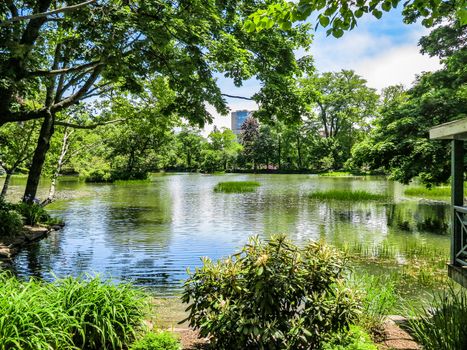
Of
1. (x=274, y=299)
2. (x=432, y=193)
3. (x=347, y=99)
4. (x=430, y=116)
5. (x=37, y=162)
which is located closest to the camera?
(x=274, y=299)

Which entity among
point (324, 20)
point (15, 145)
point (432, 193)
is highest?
point (324, 20)

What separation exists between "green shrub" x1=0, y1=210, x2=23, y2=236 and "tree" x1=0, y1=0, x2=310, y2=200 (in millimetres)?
2841

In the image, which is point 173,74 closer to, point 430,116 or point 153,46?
point 153,46

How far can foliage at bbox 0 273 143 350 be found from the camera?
11.5ft

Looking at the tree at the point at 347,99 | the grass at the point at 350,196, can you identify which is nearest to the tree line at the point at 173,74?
the grass at the point at 350,196

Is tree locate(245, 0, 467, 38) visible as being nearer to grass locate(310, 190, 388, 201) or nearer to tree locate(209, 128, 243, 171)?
grass locate(310, 190, 388, 201)

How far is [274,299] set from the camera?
369 centimetres

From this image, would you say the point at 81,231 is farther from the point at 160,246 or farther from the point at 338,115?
the point at 338,115

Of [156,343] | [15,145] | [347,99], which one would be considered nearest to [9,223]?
[15,145]

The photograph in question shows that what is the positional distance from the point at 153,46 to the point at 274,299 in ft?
25.1

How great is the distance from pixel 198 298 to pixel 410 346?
2444mm

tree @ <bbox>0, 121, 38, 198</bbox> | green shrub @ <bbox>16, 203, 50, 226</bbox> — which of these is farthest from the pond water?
tree @ <bbox>0, 121, 38, 198</bbox>

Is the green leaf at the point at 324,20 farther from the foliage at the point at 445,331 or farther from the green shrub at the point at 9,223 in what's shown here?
the green shrub at the point at 9,223

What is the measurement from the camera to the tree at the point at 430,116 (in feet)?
46.1
